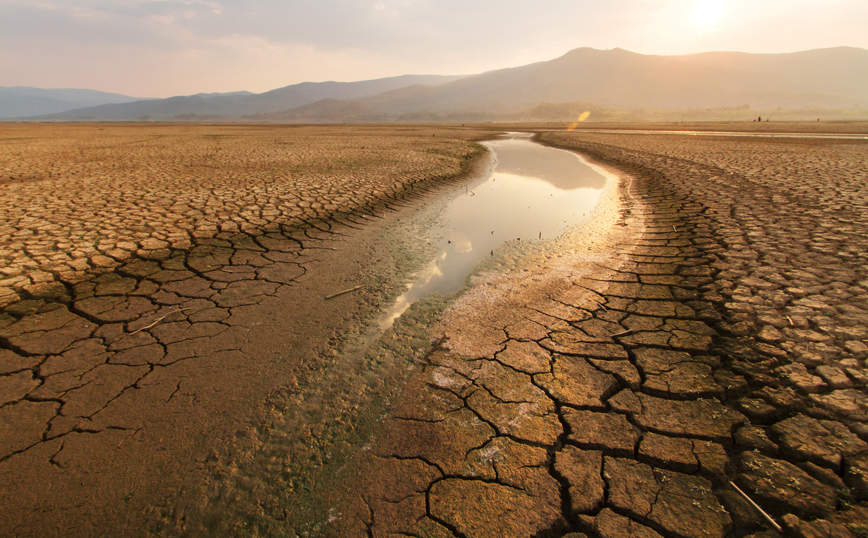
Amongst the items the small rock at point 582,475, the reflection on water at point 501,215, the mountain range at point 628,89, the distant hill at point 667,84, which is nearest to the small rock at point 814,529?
the small rock at point 582,475

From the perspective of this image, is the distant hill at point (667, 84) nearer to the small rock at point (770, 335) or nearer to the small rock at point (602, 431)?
the small rock at point (770, 335)

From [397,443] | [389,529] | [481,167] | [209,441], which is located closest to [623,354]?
[397,443]

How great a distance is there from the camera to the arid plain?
4.67 feet

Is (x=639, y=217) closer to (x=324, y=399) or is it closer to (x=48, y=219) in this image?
(x=324, y=399)

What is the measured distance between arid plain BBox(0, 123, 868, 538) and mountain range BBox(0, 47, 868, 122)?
107696 mm

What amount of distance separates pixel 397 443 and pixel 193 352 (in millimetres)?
1695

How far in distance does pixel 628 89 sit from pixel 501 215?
179 m

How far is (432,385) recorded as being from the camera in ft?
6.99

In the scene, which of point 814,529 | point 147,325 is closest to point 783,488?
point 814,529

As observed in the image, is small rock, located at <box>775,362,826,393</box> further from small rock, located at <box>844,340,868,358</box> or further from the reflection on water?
the reflection on water

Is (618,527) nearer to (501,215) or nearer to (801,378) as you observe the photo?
(801,378)

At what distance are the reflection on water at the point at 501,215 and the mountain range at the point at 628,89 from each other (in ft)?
334

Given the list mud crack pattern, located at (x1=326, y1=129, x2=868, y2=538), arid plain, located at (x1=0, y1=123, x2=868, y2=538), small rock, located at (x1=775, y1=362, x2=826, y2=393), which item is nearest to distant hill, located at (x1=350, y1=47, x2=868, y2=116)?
arid plain, located at (x1=0, y1=123, x2=868, y2=538)

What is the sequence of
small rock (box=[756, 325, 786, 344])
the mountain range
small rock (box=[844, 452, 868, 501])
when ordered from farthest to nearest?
the mountain range, small rock (box=[756, 325, 786, 344]), small rock (box=[844, 452, 868, 501])
